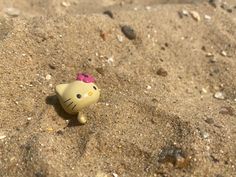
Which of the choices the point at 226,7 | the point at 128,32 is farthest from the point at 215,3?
the point at 128,32

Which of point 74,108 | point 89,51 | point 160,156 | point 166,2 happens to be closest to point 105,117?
point 74,108

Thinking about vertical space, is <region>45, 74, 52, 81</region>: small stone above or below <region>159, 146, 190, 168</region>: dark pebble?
below

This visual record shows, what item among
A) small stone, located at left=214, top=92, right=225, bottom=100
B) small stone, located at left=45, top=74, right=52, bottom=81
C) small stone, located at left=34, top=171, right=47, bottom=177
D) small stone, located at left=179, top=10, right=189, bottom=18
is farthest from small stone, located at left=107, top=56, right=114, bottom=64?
small stone, located at left=34, top=171, right=47, bottom=177

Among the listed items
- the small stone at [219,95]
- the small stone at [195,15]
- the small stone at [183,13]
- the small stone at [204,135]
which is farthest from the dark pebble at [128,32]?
the small stone at [204,135]

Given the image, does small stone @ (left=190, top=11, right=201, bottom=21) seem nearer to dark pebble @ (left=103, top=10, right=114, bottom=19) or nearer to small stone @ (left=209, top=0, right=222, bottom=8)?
small stone @ (left=209, top=0, right=222, bottom=8)

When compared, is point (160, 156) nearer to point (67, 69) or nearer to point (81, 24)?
point (67, 69)

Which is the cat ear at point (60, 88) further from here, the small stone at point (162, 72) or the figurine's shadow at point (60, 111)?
the small stone at point (162, 72)

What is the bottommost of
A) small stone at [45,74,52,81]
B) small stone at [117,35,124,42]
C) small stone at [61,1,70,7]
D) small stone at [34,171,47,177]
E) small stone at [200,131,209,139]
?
small stone at [61,1,70,7]
